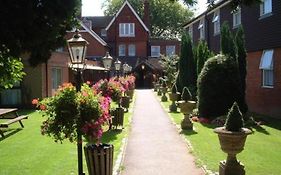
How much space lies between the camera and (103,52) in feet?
184

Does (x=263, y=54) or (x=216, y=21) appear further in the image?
(x=216, y=21)

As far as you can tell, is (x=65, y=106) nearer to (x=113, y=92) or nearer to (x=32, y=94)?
(x=113, y=92)

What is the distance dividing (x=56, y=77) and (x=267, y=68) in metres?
13.9

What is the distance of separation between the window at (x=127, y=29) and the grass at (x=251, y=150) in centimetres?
4440

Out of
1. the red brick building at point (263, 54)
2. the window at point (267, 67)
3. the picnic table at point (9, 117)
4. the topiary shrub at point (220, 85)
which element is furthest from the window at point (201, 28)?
the picnic table at point (9, 117)

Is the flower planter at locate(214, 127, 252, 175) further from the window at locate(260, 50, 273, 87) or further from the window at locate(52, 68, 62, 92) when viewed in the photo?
the window at locate(52, 68, 62, 92)

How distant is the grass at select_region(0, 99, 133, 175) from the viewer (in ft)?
36.1

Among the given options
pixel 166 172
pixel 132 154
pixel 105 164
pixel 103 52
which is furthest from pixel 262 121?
pixel 103 52

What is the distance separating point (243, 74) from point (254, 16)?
14.7 feet

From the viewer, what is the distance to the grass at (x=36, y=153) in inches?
433

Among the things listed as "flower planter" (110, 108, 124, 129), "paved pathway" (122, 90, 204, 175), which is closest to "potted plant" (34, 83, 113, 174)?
"paved pathway" (122, 90, 204, 175)

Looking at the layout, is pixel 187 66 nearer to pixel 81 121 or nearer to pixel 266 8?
pixel 266 8

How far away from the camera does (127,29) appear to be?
202ft

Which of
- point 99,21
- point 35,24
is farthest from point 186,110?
point 99,21
